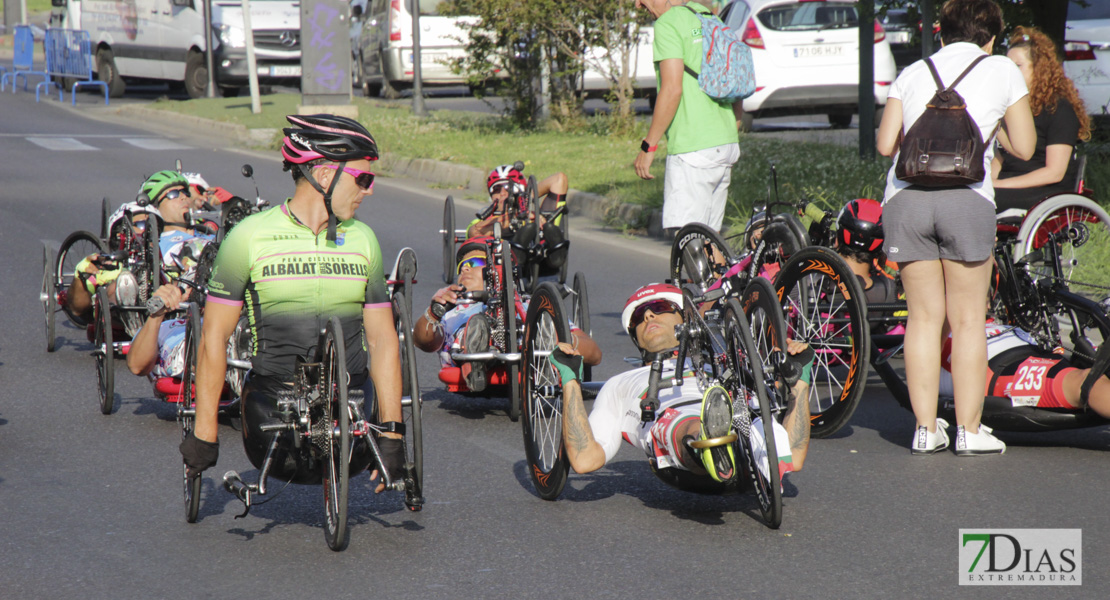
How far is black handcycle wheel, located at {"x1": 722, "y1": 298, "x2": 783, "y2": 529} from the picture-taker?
4473 mm

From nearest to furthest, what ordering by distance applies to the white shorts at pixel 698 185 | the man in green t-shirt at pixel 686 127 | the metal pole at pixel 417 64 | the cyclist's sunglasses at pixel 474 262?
1. the cyclist's sunglasses at pixel 474 262
2. the man in green t-shirt at pixel 686 127
3. the white shorts at pixel 698 185
4. the metal pole at pixel 417 64

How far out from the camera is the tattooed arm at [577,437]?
4840 millimetres

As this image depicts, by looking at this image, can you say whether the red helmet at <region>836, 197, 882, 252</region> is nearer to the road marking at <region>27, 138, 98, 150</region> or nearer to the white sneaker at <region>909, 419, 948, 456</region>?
the white sneaker at <region>909, 419, 948, 456</region>

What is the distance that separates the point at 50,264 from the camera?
26.8 feet

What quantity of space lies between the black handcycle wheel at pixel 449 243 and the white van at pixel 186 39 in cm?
1694

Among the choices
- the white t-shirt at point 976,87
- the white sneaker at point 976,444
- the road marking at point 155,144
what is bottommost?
the white sneaker at point 976,444

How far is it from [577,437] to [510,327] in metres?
1.52

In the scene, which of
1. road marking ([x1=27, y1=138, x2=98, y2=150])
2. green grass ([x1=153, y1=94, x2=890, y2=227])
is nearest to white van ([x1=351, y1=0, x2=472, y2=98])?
green grass ([x1=153, y1=94, x2=890, y2=227])

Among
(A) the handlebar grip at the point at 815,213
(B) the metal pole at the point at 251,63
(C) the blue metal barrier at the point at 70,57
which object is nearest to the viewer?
(A) the handlebar grip at the point at 815,213

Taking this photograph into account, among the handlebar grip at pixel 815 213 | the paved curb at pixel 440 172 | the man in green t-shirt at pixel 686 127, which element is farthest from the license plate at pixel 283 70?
the handlebar grip at pixel 815 213

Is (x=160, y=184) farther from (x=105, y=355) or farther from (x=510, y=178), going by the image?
(x=510, y=178)

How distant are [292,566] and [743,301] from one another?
200 cm

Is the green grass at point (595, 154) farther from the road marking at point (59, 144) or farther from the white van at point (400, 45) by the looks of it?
the road marking at point (59, 144)

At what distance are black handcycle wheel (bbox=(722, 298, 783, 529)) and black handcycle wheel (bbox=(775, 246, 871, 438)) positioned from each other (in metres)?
1.16
